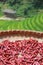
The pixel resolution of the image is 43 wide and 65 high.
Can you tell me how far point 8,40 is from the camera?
3.74 metres

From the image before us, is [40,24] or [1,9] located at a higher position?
[40,24]

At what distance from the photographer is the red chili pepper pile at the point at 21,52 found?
3082mm

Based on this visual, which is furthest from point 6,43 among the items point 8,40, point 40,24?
point 40,24

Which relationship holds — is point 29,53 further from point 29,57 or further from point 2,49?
point 2,49

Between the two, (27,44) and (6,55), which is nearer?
(6,55)

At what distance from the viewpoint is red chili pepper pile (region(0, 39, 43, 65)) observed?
3082 mm

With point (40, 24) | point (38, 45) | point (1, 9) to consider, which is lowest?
point (1, 9)

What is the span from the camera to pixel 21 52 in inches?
133

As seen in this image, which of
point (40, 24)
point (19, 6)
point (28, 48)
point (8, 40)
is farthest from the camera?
point (19, 6)

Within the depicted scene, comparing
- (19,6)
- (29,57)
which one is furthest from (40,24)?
(19,6)

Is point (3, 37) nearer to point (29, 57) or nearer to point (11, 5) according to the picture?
point (29, 57)

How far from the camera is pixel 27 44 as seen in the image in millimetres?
3617

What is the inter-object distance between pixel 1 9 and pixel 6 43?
14.8 meters

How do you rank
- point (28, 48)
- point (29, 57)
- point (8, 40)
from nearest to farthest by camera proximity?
point (29, 57), point (28, 48), point (8, 40)
